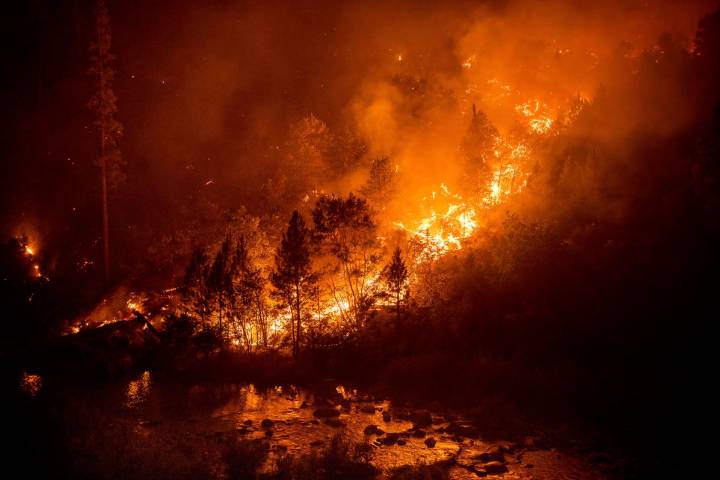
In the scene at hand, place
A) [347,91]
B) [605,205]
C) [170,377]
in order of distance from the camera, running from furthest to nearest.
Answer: [347,91]
[605,205]
[170,377]

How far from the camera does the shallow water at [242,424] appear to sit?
1551 centimetres

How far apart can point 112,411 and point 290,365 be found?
1143 cm

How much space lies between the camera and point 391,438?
→ 720 inches

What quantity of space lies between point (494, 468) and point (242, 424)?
11.0m

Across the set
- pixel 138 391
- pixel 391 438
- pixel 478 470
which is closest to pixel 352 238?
pixel 138 391

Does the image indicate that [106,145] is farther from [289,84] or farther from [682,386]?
[682,386]

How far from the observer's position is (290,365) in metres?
30.3

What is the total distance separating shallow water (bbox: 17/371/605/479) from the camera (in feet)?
50.9

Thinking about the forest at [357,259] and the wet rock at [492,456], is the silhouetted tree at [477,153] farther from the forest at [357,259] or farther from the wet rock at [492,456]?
the wet rock at [492,456]

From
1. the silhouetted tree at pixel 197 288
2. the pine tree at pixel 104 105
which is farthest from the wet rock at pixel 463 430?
the pine tree at pixel 104 105

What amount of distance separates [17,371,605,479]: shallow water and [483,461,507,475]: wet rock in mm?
290

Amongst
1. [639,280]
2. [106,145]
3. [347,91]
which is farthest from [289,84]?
[639,280]

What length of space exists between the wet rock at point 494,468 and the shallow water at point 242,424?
0.29 metres

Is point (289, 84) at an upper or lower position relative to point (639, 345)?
upper
